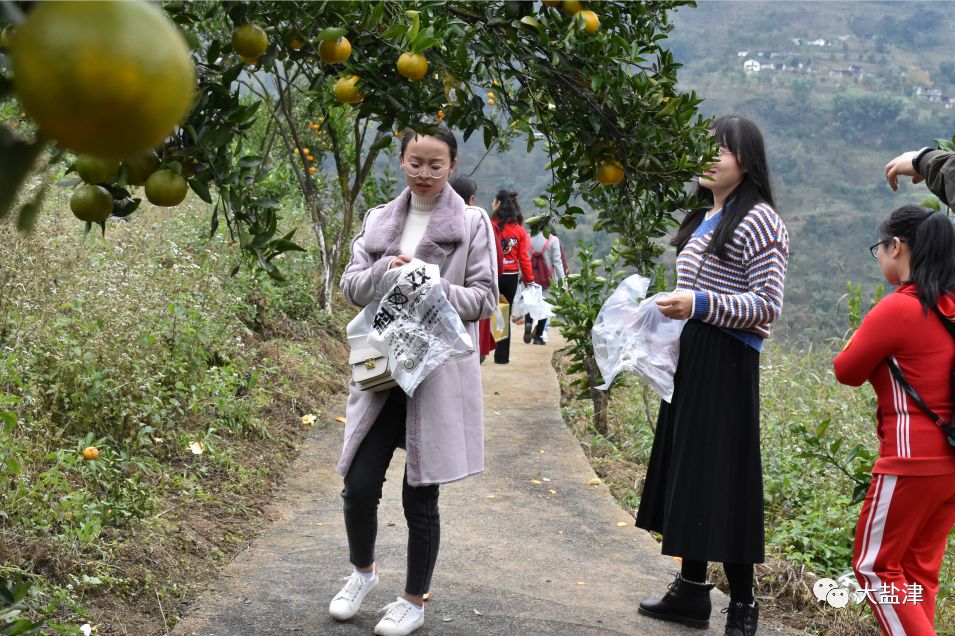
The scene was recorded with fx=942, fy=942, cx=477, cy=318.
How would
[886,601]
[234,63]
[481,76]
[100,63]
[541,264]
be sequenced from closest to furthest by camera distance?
[100,63]
[234,63]
[481,76]
[886,601]
[541,264]

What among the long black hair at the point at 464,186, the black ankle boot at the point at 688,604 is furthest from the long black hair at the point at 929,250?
the long black hair at the point at 464,186

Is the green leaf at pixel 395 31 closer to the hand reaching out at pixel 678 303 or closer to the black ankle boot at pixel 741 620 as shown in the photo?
the hand reaching out at pixel 678 303

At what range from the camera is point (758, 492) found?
3.41 m

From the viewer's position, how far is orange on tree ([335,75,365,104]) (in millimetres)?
2049

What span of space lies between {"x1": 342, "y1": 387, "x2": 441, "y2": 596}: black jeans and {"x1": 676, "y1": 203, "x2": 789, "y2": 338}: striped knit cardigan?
44.3 inches

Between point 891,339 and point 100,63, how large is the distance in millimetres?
2947

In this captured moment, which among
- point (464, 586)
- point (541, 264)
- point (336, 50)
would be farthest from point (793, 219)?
point (336, 50)

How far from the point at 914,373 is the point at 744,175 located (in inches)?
36.2

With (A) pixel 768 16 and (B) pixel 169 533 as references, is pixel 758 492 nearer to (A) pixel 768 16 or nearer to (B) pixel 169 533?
(B) pixel 169 533

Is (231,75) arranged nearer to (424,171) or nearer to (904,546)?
(424,171)

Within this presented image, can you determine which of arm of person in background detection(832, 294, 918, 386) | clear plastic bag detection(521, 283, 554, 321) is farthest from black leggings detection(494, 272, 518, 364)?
arm of person in background detection(832, 294, 918, 386)

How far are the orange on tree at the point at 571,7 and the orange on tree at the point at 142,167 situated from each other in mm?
1069

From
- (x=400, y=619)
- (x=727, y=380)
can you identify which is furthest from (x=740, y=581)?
(x=400, y=619)

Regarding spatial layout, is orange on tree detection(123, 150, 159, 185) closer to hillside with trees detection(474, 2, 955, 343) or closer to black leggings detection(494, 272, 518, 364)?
black leggings detection(494, 272, 518, 364)
